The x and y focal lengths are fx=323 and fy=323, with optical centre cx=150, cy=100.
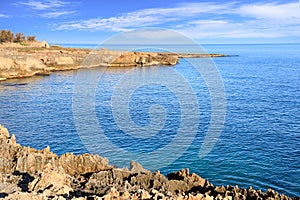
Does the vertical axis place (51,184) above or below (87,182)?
above

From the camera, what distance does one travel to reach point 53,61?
10975cm

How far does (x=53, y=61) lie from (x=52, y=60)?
1.53 feet

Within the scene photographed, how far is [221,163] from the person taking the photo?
29812 mm

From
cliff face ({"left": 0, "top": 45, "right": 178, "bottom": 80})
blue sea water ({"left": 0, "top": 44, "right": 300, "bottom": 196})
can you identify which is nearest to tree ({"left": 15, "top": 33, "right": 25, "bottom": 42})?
cliff face ({"left": 0, "top": 45, "right": 178, "bottom": 80})

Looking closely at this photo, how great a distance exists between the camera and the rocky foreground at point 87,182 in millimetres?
14164

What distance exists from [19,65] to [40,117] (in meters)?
48.1

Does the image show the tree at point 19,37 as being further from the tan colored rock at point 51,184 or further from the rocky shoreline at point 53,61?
the tan colored rock at point 51,184

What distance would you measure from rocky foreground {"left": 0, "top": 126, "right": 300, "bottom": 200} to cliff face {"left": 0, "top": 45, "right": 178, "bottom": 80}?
64410mm

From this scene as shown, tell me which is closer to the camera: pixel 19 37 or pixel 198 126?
pixel 198 126

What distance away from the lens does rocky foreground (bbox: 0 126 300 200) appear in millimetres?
14164

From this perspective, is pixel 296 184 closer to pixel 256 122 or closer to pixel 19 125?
pixel 256 122

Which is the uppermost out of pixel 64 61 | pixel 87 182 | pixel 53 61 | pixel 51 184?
pixel 64 61

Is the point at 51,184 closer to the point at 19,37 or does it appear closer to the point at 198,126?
the point at 198,126

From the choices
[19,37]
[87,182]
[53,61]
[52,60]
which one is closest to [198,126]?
[87,182]
